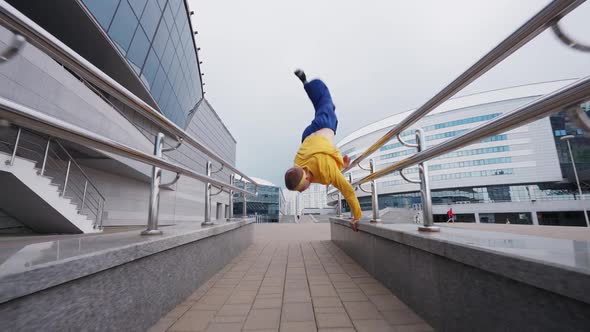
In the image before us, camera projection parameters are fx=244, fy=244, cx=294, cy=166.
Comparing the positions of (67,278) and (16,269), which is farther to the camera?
(67,278)

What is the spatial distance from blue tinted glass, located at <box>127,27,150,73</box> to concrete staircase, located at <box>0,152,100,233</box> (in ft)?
18.4

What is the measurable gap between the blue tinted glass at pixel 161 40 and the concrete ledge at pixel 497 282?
13008mm

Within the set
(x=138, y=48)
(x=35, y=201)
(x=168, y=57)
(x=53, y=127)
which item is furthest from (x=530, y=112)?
(x=168, y=57)

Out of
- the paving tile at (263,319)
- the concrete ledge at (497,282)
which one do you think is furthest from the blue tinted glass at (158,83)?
the concrete ledge at (497,282)

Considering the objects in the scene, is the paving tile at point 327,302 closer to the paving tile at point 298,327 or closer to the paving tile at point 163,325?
the paving tile at point 298,327

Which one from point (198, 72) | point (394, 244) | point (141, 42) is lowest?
point (394, 244)

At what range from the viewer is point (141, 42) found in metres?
9.72

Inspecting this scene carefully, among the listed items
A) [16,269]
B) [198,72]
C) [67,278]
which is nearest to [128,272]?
[67,278]

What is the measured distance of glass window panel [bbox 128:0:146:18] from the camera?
8.54 m

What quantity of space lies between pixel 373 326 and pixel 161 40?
13.8m

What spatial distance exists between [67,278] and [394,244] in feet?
6.97

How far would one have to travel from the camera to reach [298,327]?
5.12ft

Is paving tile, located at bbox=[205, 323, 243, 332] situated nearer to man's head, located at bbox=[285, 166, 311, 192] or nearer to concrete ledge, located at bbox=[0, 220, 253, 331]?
concrete ledge, located at bbox=[0, 220, 253, 331]

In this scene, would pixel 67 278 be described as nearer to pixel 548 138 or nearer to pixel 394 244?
pixel 394 244
